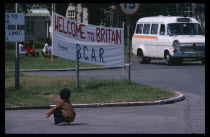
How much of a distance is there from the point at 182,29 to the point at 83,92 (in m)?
13.9

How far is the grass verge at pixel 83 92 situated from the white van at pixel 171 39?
10393mm

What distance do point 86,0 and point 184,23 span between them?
33.1m

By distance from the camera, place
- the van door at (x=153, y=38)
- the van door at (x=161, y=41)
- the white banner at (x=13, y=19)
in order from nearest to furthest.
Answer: the white banner at (x=13, y=19), the van door at (x=161, y=41), the van door at (x=153, y=38)

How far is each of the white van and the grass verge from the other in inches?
409

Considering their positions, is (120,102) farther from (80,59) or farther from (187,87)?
(187,87)

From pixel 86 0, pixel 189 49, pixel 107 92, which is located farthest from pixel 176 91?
pixel 86 0

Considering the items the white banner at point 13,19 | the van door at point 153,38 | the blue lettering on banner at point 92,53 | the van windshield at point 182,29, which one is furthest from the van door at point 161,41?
the white banner at point 13,19

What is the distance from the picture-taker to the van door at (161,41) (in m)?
30.3

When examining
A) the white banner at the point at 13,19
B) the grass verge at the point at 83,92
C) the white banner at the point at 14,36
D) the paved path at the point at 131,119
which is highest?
the white banner at the point at 13,19

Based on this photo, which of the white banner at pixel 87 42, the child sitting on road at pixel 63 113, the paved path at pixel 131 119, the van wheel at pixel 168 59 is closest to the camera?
the paved path at pixel 131 119

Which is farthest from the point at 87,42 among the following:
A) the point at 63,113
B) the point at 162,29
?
the point at 162,29

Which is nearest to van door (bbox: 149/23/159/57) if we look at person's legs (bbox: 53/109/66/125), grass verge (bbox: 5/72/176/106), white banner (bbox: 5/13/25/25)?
grass verge (bbox: 5/72/176/106)

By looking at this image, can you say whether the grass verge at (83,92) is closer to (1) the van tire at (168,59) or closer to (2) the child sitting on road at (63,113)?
(2) the child sitting on road at (63,113)

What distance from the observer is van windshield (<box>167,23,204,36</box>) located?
3038 centimetres
